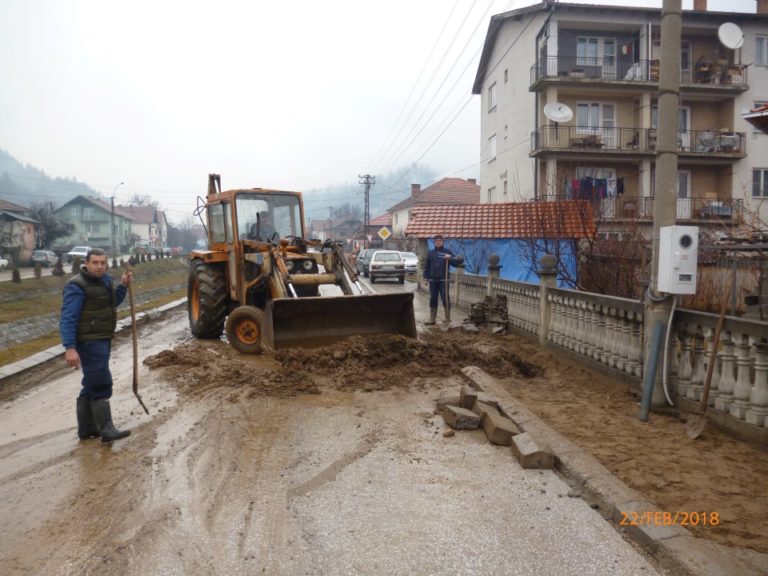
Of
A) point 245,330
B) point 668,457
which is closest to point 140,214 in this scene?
point 245,330

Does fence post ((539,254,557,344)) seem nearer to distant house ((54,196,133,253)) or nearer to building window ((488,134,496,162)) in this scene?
building window ((488,134,496,162))

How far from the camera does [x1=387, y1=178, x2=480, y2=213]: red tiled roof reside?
5509 centimetres

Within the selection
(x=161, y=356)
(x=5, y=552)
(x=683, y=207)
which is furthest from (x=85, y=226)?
(x=5, y=552)

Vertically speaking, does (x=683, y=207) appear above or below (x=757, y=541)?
above

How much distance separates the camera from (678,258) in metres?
5.63

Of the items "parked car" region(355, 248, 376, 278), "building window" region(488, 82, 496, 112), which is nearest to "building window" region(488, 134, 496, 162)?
"building window" region(488, 82, 496, 112)

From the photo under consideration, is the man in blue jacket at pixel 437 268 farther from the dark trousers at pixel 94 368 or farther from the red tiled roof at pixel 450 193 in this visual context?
the red tiled roof at pixel 450 193

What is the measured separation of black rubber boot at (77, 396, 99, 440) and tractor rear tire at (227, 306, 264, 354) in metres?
3.98

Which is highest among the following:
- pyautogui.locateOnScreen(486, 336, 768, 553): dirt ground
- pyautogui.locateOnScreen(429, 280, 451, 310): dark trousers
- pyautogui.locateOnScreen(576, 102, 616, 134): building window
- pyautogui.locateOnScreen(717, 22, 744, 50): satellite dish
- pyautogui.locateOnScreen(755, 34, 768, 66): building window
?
pyautogui.locateOnScreen(755, 34, 768, 66): building window

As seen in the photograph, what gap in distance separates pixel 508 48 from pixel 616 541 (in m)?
31.8

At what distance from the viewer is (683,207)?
29359 mm

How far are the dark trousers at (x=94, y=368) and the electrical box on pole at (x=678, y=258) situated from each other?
530 centimetres

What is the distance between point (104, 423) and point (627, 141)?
28.3m

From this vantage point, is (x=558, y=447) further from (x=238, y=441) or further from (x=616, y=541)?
(x=238, y=441)
